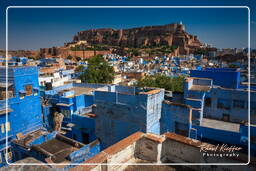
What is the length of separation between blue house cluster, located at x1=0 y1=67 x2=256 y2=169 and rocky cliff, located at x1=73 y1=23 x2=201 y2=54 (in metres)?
62.0

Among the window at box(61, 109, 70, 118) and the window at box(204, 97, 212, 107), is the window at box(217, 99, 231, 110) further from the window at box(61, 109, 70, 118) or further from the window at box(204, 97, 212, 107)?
the window at box(61, 109, 70, 118)

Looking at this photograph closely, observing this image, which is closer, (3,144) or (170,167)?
(170,167)

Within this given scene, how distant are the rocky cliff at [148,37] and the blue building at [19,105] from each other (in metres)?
63.7

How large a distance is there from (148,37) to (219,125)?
80711 mm

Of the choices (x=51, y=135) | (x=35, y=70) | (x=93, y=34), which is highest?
(x=93, y=34)

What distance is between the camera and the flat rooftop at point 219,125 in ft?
26.7

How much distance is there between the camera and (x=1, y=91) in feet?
32.7

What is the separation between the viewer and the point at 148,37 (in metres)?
85.4

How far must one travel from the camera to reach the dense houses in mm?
3578

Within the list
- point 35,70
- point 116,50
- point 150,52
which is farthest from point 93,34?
point 35,70

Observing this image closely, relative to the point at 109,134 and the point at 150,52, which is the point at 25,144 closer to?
the point at 109,134

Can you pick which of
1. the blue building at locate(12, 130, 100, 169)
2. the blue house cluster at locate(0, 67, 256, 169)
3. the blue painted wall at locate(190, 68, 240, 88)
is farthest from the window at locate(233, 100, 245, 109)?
the blue building at locate(12, 130, 100, 169)

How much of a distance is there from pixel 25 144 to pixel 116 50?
64872 millimetres

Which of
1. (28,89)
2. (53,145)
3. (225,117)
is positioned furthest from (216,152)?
(28,89)
